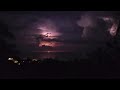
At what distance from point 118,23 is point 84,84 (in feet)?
4.25

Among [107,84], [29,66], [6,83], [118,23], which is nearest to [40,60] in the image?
[29,66]

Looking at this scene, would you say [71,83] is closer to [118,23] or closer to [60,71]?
[60,71]

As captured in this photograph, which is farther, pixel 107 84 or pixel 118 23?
pixel 118 23

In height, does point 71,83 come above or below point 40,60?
below

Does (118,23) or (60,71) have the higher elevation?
(118,23)
